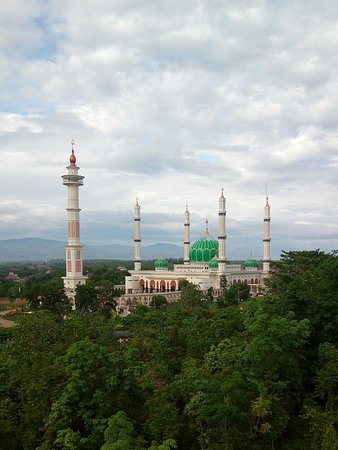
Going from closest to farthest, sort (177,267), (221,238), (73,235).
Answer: (73,235) → (221,238) → (177,267)

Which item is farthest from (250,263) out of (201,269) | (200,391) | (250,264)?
(200,391)

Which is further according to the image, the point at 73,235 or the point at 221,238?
the point at 221,238

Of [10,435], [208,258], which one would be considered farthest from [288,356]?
[208,258]

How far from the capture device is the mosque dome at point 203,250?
206 ft

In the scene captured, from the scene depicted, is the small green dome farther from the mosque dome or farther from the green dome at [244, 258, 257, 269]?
the green dome at [244, 258, 257, 269]

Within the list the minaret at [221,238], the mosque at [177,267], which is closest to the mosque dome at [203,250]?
the mosque at [177,267]

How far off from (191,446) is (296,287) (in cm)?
611

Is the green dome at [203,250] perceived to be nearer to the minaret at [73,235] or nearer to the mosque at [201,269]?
the mosque at [201,269]

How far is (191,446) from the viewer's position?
11.6 metres

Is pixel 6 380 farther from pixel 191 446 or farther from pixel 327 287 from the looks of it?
pixel 327 287

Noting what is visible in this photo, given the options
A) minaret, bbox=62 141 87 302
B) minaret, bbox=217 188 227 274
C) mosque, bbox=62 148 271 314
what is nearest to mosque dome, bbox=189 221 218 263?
mosque, bbox=62 148 271 314

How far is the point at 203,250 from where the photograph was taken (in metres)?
63.1

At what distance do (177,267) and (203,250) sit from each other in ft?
12.2

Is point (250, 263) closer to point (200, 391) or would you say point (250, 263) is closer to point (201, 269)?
point (201, 269)
